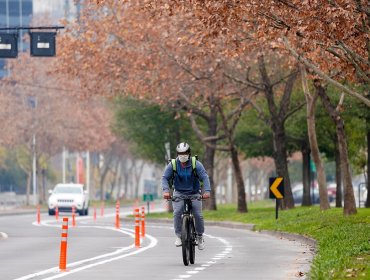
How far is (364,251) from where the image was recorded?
2259 cm

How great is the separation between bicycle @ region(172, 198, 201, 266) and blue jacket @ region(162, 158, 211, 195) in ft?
0.68

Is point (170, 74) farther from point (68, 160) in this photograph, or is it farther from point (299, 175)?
point (68, 160)

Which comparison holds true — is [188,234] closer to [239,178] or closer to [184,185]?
[184,185]

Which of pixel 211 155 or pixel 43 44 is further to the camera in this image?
pixel 211 155

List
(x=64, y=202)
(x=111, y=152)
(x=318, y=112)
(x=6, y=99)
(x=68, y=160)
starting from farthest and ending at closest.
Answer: (x=68, y=160), (x=111, y=152), (x=6, y=99), (x=64, y=202), (x=318, y=112)

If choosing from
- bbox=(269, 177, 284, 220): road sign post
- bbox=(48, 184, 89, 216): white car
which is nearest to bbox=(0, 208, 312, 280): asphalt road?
bbox=(269, 177, 284, 220): road sign post

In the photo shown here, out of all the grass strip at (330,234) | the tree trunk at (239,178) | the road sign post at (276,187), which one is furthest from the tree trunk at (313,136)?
the tree trunk at (239,178)

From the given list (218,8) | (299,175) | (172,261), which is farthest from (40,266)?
(299,175)

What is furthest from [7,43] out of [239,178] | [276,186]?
[239,178]

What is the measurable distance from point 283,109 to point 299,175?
8153 cm

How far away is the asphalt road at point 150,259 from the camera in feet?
65.3

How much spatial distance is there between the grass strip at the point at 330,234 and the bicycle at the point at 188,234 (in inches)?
82.1

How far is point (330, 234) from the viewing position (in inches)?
1179

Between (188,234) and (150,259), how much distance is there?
2.33 metres
